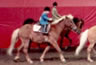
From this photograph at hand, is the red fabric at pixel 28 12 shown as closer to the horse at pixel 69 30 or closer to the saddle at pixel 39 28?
the horse at pixel 69 30

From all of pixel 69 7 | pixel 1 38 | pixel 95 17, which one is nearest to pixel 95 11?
pixel 95 17

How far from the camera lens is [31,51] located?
11.3 m

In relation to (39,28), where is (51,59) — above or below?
below

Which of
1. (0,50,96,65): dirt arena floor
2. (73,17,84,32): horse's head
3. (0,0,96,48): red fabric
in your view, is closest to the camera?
(0,50,96,65): dirt arena floor

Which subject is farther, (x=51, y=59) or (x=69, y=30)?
(x=69, y=30)

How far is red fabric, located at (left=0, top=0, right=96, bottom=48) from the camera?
11320 mm

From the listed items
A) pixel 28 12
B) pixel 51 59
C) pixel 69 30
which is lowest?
pixel 51 59

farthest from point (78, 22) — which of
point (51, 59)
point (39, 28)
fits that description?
point (39, 28)

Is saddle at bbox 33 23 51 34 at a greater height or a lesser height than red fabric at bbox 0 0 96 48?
lesser

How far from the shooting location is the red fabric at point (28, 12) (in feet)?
37.1

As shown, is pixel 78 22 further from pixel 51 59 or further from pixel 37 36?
pixel 37 36

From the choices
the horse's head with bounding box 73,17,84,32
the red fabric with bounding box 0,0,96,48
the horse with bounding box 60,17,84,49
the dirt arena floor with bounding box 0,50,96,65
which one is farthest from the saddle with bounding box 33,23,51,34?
the red fabric with bounding box 0,0,96,48

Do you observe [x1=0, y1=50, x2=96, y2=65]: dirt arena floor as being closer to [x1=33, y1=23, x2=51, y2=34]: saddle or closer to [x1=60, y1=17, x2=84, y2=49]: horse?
[x1=60, y1=17, x2=84, y2=49]: horse

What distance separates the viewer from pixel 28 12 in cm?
1155
